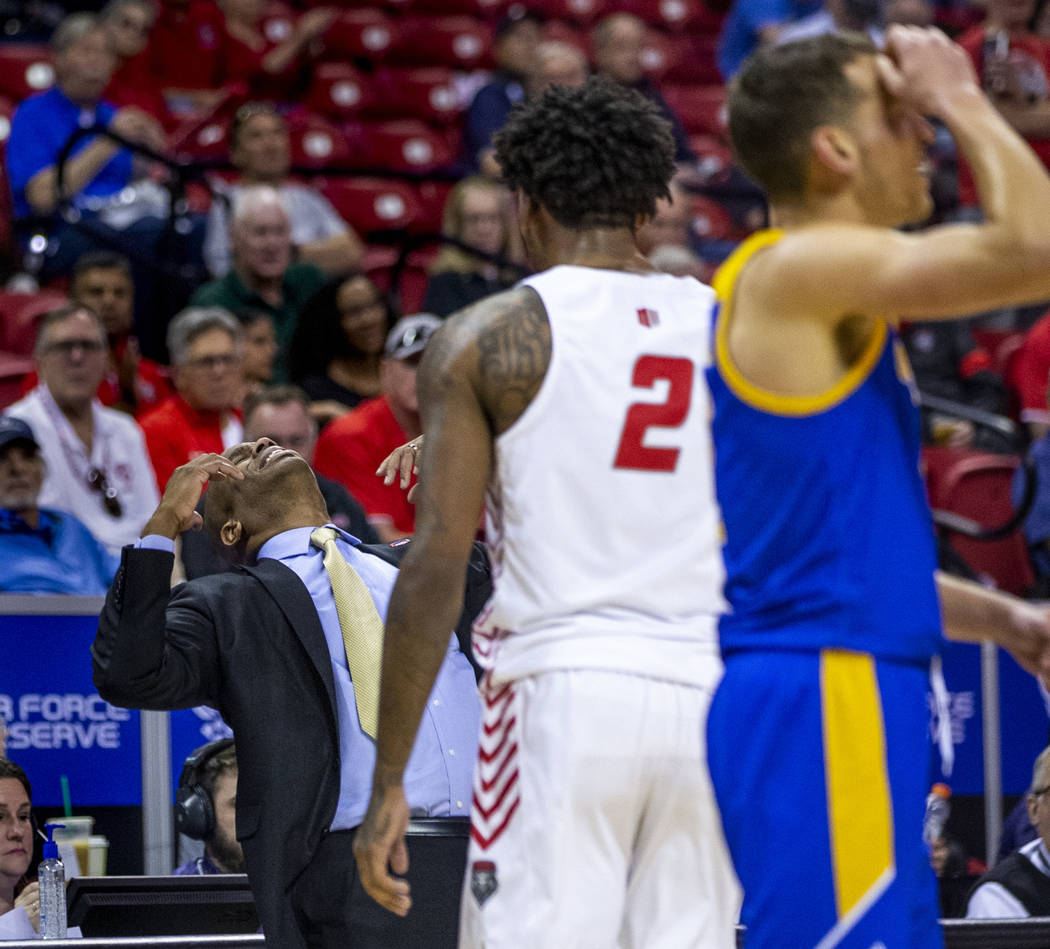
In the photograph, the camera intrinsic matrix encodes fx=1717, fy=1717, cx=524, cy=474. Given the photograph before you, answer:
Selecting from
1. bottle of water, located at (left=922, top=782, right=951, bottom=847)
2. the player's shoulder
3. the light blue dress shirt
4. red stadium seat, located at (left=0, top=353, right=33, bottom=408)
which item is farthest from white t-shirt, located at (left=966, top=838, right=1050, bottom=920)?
red stadium seat, located at (left=0, top=353, right=33, bottom=408)

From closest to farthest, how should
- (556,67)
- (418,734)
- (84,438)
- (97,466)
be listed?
(418,734) < (97,466) < (84,438) < (556,67)

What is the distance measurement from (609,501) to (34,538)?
12.7 ft

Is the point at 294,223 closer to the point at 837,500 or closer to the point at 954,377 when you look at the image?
the point at 954,377

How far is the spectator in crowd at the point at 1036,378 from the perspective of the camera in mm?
8070

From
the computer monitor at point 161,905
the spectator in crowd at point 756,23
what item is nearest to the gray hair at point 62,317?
the computer monitor at point 161,905

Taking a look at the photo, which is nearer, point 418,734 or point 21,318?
point 418,734

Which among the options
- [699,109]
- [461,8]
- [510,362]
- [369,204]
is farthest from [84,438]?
[699,109]

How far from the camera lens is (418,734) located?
3641mm

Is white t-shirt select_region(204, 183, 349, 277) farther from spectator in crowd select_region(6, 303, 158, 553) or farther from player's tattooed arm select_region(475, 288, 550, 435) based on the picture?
player's tattooed arm select_region(475, 288, 550, 435)

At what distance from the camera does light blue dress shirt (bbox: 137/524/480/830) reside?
147 inches

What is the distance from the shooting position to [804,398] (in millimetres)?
2400

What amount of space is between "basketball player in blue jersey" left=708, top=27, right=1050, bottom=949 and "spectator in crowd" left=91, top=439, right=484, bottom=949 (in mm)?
1368

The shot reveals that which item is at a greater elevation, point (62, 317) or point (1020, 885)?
point (62, 317)

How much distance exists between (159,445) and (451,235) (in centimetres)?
235
